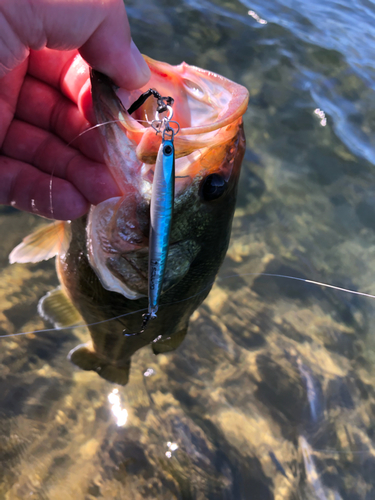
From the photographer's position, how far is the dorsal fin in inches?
97.4

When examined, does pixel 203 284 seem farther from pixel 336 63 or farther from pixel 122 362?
pixel 336 63

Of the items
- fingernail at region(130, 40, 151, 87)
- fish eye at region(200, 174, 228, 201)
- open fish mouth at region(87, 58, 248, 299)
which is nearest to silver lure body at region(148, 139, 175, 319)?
open fish mouth at region(87, 58, 248, 299)

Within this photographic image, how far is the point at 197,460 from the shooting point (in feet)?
9.41

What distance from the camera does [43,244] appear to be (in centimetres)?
250

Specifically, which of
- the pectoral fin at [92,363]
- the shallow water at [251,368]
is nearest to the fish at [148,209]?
the pectoral fin at [92,363]

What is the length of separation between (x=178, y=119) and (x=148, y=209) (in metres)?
0.54

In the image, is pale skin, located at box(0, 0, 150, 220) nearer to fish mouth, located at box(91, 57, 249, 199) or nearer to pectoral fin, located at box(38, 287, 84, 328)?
fish mouth, located at box(91, 57, 249, 199)

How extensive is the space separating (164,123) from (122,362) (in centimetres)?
192

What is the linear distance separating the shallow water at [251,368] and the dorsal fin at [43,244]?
1.02m

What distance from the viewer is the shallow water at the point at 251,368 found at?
2795 millimetres

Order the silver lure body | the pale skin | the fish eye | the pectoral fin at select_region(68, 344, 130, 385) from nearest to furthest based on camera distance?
1. the silver lure body
2. the pale skin
3. the fish eye
4. the pectoral fin at select_region(68, 344, 130, 385)

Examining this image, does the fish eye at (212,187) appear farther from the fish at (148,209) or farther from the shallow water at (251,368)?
the shallow water at (251,368)

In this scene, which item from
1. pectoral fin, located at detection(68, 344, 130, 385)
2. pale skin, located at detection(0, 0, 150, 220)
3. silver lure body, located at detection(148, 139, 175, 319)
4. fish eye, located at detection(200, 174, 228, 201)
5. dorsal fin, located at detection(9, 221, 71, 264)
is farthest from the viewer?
pectoral fin, located at detection(68, 344, 130, 385)

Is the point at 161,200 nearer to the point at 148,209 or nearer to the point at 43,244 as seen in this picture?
the point at 148,209
